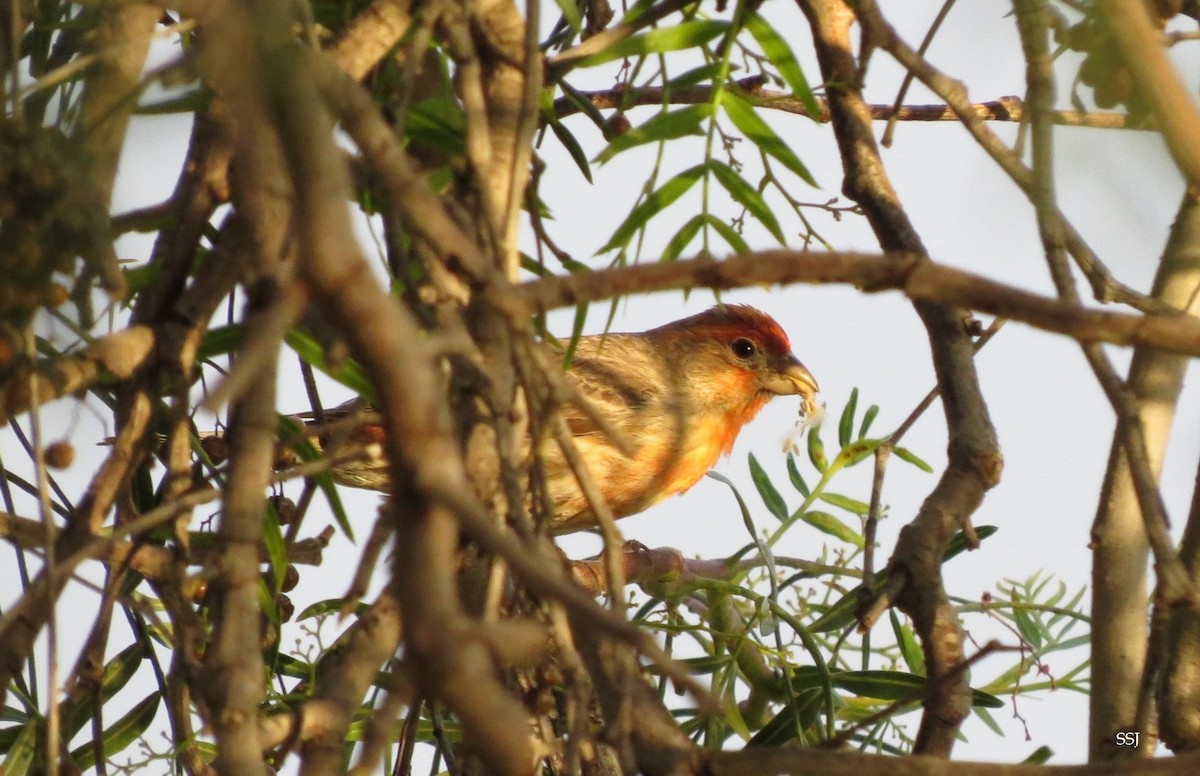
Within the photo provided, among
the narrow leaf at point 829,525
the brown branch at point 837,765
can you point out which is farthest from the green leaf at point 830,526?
the brown branch at point 837,765

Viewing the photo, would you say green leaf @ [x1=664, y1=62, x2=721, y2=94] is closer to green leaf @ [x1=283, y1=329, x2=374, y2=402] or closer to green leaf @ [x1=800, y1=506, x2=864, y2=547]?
green leaf @ [x1=283, y1=329, x2=374, y2=402]

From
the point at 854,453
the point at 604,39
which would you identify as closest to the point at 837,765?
the point at 604,39

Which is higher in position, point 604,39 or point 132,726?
point 604,39

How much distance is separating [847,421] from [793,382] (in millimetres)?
3822

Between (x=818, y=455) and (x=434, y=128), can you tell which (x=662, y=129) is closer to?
(x=434, y=128)

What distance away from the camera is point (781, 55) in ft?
9.30

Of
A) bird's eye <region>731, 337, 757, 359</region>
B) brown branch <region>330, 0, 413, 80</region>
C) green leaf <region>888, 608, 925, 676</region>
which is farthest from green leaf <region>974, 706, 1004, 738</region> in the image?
bird's eye <region>731, 337, 757, 359</region>

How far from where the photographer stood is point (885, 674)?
3.76 m

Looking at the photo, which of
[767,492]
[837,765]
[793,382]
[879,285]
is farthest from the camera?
[793,382]

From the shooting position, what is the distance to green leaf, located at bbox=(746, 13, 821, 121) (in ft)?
9.27

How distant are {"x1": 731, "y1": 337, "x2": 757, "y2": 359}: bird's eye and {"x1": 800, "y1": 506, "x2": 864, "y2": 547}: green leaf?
3.72 metres

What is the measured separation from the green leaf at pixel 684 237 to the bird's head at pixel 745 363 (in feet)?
17.3

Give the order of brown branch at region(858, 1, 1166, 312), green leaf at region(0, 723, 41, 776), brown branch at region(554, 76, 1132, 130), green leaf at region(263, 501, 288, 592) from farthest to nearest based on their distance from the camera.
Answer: brown branch at region(554, 76, 1132, 130) → green leaf at region(0, 723, 41, 776) → green leaf at region(263, 501, 288, 592) → brown branch at region(858, 1, 1166, 312)

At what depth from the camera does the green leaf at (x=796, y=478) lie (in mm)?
4570
